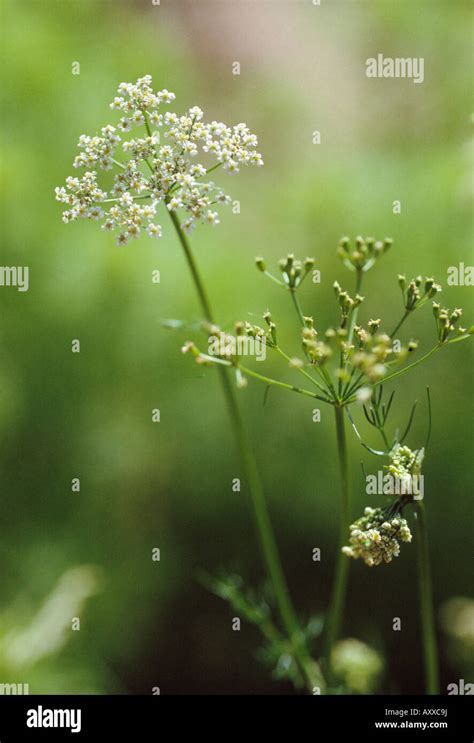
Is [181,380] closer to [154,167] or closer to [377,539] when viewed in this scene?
[154,167]

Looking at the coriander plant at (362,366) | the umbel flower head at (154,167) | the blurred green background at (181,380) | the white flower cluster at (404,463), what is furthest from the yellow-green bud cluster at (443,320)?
the blurred green background at (181,380)

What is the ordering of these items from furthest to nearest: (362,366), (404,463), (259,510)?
1. (259,510)
2. (404,463)
3. (362,366)

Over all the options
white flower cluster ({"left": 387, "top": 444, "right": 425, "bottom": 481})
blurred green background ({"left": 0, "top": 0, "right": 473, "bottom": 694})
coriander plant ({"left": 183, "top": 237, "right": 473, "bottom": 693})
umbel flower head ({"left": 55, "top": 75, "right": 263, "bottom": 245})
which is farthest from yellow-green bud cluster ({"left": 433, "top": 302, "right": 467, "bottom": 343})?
blurred green background ({"left": 0, "top": 0, "right": 473, "bottom": 694})

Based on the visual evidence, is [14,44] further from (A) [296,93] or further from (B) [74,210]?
(B) [74,210]

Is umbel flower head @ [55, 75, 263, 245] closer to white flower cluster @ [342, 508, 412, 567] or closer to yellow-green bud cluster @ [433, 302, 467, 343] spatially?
yellow-green bud cluster @ [433, 302, 467, 343]

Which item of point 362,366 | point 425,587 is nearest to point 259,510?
point 425,587

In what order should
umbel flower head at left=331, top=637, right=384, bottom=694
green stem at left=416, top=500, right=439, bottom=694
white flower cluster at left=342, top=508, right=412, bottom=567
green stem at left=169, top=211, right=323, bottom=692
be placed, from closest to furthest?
white flower cluster at left=342, top=508, right=412, bottom=567, green stem at left=416, top=500, right=439, bottom=694, green stem at left=169, top=211, right=323, bottom=692, umbel flower head at left=331, top=637, right=384, bottom=694
